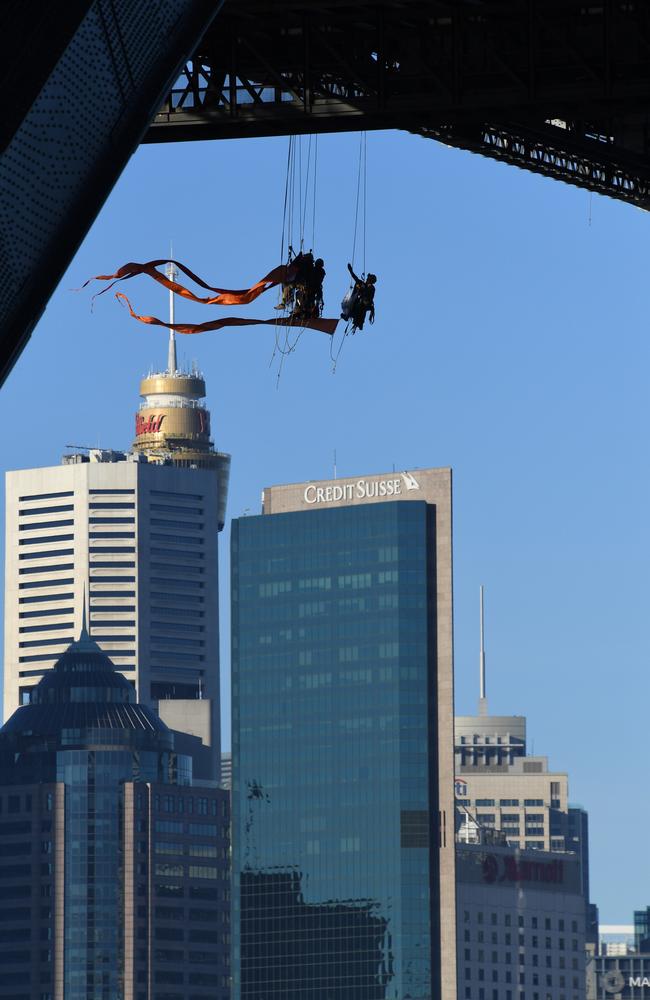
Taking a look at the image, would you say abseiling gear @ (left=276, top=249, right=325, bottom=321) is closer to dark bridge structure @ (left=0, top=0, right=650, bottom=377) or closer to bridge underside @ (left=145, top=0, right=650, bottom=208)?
dark bridge structure @ (left=0, top=0, right=650, bottom=377)

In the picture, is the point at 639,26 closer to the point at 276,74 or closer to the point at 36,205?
the point at 276,74

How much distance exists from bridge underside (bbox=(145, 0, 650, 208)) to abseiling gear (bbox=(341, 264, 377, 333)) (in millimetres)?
2927

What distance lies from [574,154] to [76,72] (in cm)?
2952

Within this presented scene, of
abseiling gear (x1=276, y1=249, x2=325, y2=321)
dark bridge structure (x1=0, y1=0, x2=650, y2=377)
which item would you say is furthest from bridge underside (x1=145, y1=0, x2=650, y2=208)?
abseiling gear (x1=276, y1=249, x2=325, y2=321)

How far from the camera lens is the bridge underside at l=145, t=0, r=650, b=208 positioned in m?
33.4

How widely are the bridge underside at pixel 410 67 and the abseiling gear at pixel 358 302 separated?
9.60ft

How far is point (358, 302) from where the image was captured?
31.7m

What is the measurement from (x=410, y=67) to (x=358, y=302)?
4.18 meters

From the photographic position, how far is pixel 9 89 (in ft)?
35.9

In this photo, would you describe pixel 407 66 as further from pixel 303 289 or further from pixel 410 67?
pixel 303 289

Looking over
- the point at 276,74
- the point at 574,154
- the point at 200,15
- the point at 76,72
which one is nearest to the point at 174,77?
the point at 200,15

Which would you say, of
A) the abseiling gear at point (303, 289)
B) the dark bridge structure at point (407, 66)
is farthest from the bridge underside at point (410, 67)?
the abseiling gear at point (303, 289)

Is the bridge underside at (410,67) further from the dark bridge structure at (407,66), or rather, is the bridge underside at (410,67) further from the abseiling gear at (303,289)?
the abseiling gear at (303,289)

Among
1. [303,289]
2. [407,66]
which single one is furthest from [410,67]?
[303,289]
